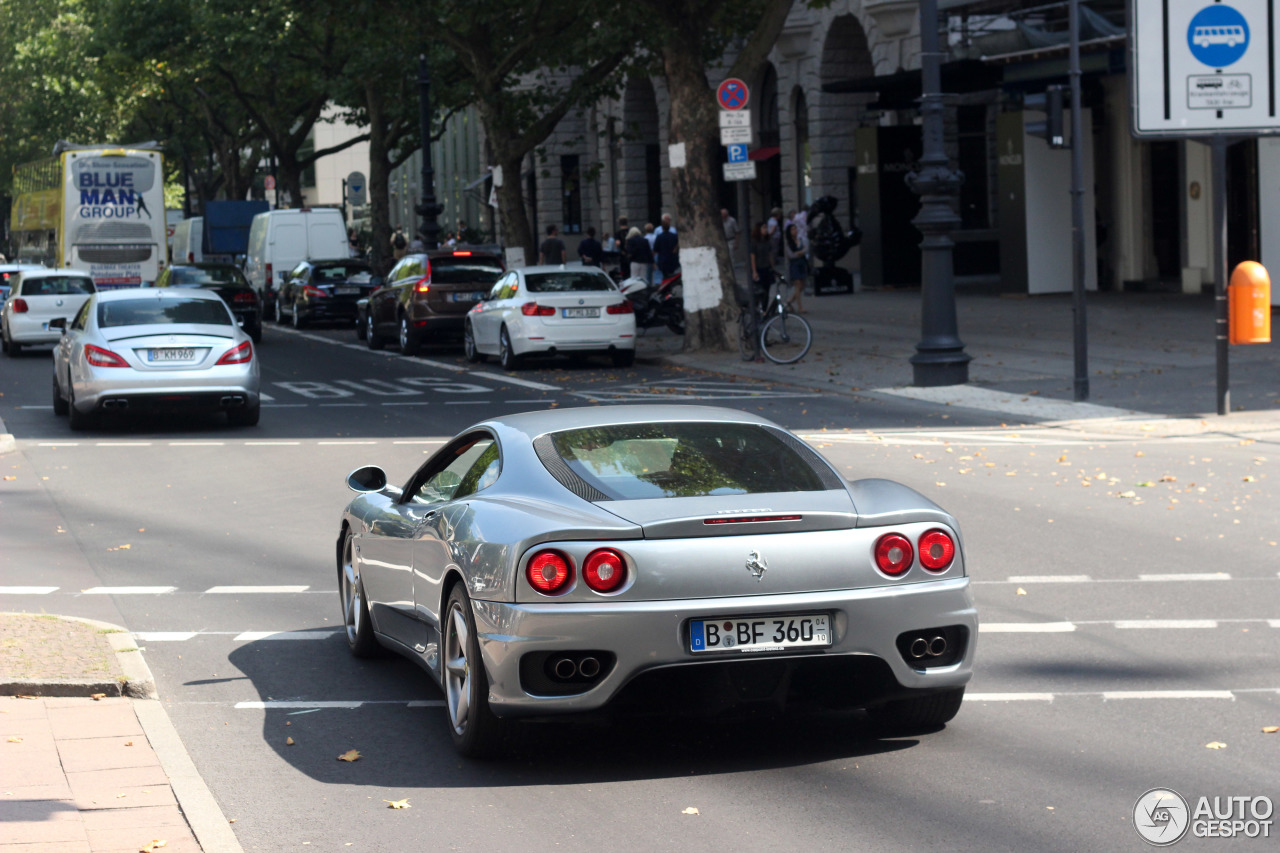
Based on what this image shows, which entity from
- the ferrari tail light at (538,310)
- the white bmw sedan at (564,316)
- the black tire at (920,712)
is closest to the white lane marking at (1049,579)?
the black tire at (920,712)

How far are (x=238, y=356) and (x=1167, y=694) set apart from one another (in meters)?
12.8

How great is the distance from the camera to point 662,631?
545 centimetres

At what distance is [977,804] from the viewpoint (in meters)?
5.31

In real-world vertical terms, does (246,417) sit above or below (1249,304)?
below

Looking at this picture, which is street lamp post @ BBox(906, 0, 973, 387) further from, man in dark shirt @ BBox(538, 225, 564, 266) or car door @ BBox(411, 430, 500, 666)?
man in dark shirt @ BBox(538, 225, 564, 266)

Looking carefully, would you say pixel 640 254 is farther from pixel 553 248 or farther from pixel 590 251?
pixel 590 251

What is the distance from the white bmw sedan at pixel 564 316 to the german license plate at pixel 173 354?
6.55 meters

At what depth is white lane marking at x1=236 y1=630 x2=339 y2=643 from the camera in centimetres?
820

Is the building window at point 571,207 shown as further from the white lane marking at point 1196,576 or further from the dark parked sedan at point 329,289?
the white lane marking at point 1196,576

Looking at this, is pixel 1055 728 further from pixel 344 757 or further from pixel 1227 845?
pixel 344 757

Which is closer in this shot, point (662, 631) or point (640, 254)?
point (662, 631)

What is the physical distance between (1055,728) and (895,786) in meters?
0.95

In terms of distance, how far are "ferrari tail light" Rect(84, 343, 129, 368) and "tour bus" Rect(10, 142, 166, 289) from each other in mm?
24173

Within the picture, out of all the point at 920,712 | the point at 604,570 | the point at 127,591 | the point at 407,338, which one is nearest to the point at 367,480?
the point at 604,570
